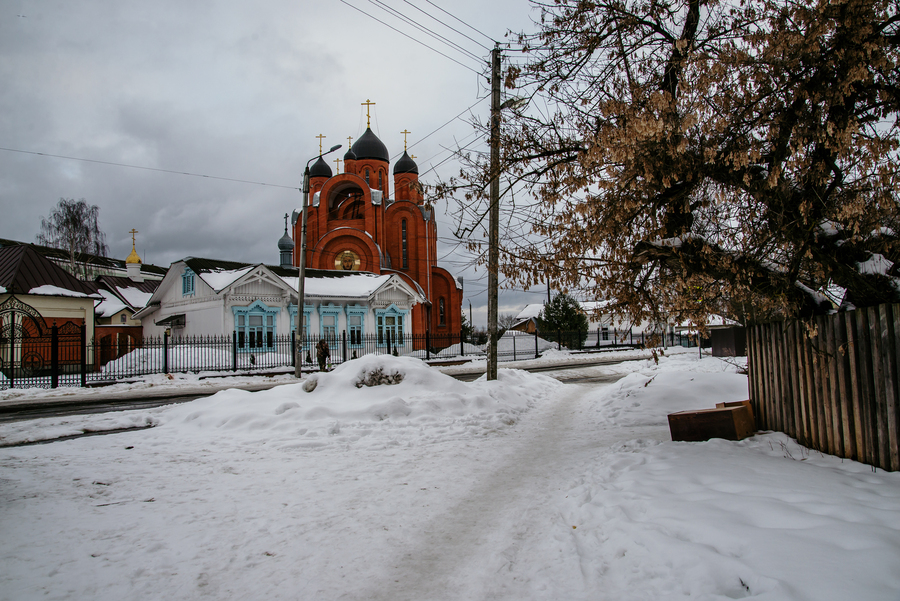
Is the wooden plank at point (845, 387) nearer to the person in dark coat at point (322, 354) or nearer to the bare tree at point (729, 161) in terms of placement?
the bare tree at point (729, 161)

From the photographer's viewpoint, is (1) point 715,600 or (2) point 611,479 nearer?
(1) point 715,600

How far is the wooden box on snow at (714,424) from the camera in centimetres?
616

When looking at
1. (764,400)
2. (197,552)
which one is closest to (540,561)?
(197,552)

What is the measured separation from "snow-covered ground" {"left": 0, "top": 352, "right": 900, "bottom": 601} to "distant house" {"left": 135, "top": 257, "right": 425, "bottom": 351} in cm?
1966

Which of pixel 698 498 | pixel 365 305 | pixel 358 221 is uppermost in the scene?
pixel 358 221

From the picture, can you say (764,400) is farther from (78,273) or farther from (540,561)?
(78,273)

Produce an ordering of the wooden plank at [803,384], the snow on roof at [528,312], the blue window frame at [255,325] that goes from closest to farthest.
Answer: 1. the wooden plank at [803,384]
2. the blue window frame at [255,325]
3. the snow on roof at [528,312]

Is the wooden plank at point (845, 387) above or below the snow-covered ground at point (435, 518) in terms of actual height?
above

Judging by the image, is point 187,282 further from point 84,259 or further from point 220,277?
point 84,259

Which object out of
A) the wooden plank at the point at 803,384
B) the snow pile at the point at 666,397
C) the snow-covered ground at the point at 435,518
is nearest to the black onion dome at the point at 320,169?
the snow pile at the point at 666,397

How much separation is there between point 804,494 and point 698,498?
2.38 feet

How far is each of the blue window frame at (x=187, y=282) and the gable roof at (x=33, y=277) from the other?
14.3 ft

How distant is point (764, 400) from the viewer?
261 inches

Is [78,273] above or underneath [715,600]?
above
